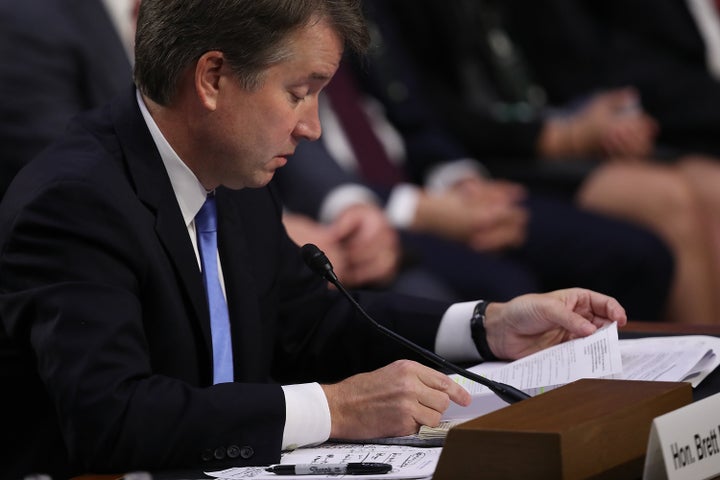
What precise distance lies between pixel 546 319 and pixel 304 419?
0.48 meters

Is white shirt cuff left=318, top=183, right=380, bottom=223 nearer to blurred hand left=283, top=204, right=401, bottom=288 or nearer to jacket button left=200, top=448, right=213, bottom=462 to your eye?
blurred hand left=283, top=204, right=401, bottom=288

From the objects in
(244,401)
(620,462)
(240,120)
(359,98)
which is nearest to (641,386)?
(620,462)

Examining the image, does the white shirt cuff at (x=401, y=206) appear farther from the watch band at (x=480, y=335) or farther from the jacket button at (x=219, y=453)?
the jacket button at (x=219, y=453)

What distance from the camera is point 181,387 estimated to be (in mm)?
1684

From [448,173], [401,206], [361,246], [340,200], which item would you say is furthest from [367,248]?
[448,173]

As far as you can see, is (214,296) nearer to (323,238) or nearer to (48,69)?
(48,69)

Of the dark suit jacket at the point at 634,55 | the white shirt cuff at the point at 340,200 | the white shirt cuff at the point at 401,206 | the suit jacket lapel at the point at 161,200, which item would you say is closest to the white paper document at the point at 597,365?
the suit jacket lapel at the point at 161,200

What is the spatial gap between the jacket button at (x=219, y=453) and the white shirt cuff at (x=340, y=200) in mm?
1743

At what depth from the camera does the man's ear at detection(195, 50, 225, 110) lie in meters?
1.84

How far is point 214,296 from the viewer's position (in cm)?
197

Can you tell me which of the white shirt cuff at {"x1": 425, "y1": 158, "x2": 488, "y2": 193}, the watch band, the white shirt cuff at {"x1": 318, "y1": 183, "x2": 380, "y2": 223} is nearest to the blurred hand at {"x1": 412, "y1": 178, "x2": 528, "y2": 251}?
the white shirt cuff at {"x1": 425, "y1": 158, "x2": 488, "y2": 193}

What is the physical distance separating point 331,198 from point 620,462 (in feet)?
6.53

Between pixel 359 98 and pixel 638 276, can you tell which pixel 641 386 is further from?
pixel 359 98

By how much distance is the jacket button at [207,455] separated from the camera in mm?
1660
